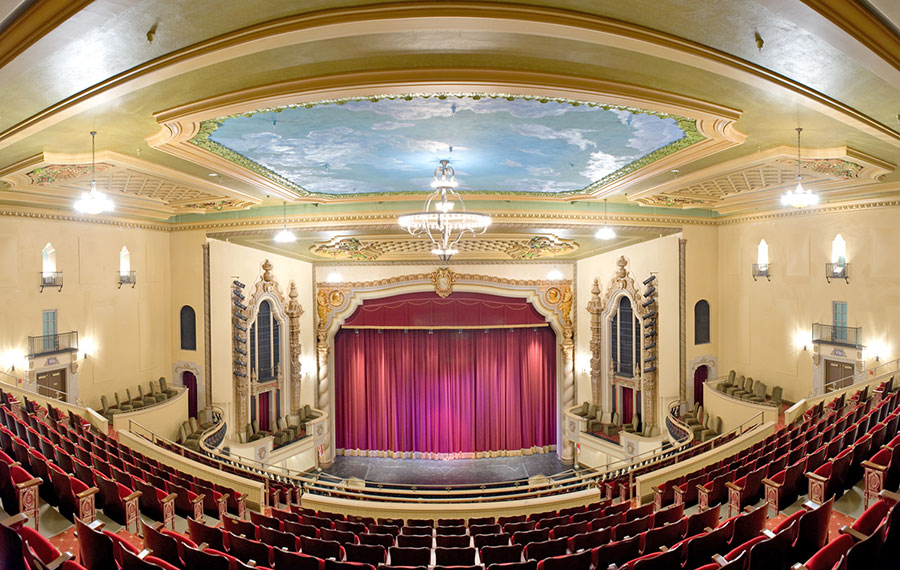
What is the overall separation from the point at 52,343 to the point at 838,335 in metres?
19.1

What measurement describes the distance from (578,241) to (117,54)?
39.3ft

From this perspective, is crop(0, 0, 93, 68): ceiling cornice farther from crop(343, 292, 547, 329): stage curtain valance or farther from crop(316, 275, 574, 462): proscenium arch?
crop(343, 292, 547, 329): stage curtain valance

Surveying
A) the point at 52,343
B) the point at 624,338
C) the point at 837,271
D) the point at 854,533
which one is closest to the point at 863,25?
the point at 854,533

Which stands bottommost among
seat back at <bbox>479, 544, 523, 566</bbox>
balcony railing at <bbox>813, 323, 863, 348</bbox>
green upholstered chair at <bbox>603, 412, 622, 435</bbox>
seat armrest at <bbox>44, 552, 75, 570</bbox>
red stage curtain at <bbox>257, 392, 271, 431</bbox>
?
green upholstered chair at <bbox>603, 412, 622, 435</bbox>

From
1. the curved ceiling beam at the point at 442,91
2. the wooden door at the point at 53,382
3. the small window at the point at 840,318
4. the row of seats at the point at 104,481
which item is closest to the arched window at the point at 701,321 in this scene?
the small window at the point at 840,318

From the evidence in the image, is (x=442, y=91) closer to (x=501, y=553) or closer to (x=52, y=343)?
(x=501, y=553)

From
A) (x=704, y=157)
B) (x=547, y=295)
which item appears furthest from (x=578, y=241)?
(x=704, y=157)

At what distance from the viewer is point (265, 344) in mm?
15422

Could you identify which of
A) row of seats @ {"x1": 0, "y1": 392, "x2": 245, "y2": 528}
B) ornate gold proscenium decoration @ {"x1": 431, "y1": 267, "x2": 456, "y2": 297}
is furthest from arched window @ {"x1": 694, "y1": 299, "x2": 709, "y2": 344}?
row of seats @ {"x1": 0, "y1": 392, "x2": 245, "y2": 528}

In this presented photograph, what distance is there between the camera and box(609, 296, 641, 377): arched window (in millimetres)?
15438

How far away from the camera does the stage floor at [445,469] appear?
15969 millimetres

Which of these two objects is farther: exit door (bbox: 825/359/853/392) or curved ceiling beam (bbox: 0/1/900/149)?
exit door (bbox: 825/359/853/392)

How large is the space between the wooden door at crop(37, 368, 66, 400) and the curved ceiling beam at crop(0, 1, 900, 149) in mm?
10655

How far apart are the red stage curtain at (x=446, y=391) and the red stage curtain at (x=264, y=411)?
9.48 ft
